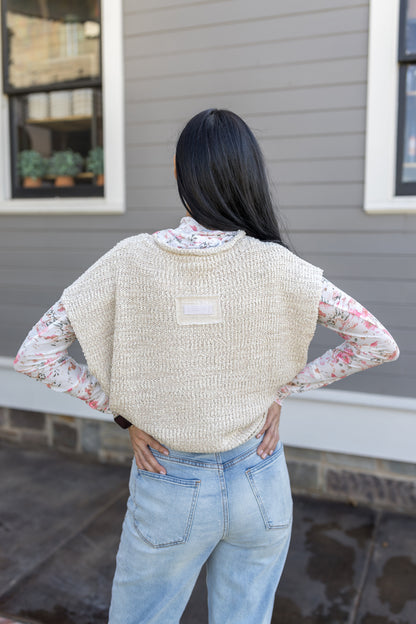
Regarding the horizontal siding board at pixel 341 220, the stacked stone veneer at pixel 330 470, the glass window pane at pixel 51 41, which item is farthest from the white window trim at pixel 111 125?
the stacked stone veneer at pixel 330 470

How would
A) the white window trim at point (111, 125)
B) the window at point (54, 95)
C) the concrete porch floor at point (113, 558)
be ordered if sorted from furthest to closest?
1. the window at point (54, 95)
2. the white window trim at point (111, 125)
3. the concrete porch floor at point (113, 558)

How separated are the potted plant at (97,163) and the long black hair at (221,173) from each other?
9.22ft

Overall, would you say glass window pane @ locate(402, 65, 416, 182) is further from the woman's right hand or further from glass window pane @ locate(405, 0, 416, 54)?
the woman's right hand

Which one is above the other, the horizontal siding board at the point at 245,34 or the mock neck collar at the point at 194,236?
the horizontal siding board at the point at 245,34

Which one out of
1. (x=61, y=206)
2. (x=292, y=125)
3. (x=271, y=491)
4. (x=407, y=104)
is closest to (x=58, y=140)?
(x=61, y=206)

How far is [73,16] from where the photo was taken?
3.96 m

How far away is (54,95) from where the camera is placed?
4.11 m

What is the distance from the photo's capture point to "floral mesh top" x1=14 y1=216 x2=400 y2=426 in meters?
1.35

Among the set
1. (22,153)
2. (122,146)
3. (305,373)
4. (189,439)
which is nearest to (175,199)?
(122,146)

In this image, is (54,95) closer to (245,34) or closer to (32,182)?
(32,182)

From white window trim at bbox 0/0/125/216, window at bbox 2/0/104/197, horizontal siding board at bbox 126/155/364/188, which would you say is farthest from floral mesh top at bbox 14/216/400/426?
window at bbox 2/0/104/197

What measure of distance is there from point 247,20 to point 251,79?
317mm

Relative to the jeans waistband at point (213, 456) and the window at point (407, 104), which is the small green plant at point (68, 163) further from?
the jeans waistband at point (213, 456)

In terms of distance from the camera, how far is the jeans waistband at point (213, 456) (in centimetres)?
138
